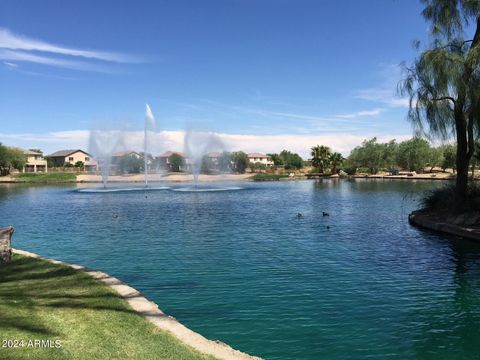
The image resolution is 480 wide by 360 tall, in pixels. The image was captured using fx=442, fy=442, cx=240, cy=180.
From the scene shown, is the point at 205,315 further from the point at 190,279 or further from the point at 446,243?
the point at 446,243

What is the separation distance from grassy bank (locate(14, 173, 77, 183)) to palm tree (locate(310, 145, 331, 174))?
59.2 m

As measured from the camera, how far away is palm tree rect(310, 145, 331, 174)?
114144mm

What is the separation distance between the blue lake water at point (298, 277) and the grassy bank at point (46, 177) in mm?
72013

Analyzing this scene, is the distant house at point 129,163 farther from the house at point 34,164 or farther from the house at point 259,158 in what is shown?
the house at point 259,158

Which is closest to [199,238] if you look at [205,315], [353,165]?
[205,315]

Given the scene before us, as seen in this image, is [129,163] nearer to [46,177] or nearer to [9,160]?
[46,177]

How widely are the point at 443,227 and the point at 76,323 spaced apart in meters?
19.4

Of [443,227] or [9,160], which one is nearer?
[443,227]

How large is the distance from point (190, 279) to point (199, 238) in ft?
25.0

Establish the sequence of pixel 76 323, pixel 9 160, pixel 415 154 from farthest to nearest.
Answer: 1. pixel 415 154
2. pixel 9 160
3. pixel 76 323

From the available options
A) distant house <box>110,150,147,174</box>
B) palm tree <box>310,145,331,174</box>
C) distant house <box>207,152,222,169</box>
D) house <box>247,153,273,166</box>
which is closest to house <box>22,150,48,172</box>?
distant house <box>110,150,147,174</box>

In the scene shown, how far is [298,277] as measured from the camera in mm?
13805

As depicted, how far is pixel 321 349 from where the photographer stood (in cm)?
850

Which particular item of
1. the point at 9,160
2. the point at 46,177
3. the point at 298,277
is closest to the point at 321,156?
the point at 46,177
